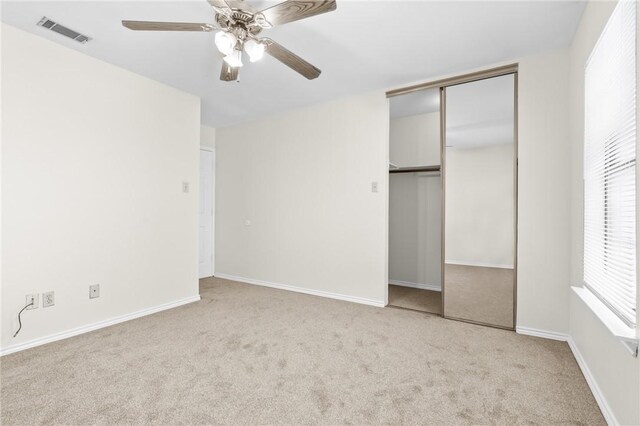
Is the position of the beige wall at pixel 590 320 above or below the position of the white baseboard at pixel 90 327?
above

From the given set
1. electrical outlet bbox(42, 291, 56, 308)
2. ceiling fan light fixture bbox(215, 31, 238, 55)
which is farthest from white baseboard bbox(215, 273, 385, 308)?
ceiling fan light fixture bbox(215, 31, 238, 55)

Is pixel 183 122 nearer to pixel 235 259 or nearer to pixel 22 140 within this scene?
pixel 22 140

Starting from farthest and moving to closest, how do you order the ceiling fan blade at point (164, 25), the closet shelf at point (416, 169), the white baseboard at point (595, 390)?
the closet shelf at point (416, 169) < the ceiling fan blade at point (164, 25) < the white baseboard at point (595, 390)

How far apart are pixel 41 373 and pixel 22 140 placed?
6.03 ft

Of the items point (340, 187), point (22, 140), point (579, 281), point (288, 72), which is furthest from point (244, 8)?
point (579, 281)

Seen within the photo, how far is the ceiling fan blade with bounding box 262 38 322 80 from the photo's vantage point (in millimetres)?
2084

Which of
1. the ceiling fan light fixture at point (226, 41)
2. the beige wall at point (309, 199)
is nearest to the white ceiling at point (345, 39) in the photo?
the ceiling fan light fixture at point (226, 41)

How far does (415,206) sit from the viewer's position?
4469 mm

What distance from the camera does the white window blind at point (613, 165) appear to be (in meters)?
1.50

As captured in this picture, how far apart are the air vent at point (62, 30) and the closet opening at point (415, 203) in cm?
320

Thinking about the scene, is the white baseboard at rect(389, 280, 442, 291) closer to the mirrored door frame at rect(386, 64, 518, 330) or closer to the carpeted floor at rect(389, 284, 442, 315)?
the carpeted floor at rect(389, 284, 442, 315)

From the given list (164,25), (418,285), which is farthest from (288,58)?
(418,285)

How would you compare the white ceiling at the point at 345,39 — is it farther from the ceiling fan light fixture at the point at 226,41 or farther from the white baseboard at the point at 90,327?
the white baseboard at the point at 90,327

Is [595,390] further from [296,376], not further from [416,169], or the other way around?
[416,169]
